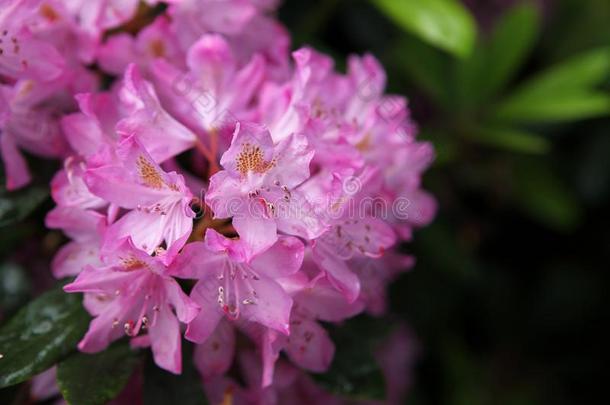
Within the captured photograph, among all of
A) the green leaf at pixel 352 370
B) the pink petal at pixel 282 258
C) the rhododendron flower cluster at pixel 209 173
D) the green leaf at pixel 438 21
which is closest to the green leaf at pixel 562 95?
the green leaf at pixel 438 21

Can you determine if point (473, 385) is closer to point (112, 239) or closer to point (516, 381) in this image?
point (516, 381)

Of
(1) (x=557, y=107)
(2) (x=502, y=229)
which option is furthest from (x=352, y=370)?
(2) (x=502, y=229)

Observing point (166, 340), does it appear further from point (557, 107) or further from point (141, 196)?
point (557, 107)

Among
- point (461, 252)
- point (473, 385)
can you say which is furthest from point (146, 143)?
point (473, 385)

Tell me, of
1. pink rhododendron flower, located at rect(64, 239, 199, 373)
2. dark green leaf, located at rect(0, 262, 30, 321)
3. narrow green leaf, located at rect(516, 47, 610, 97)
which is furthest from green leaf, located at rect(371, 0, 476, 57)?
dark green leaf, located at rect(0, 262, 30, 321)

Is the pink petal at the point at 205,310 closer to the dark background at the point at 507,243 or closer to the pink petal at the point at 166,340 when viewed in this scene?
the pink petal at the point at 166,340

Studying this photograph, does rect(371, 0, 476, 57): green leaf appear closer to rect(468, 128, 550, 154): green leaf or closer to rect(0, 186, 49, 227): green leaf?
rect(468, 128, 550, 154): green leaf

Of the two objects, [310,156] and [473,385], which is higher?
[310,156]
